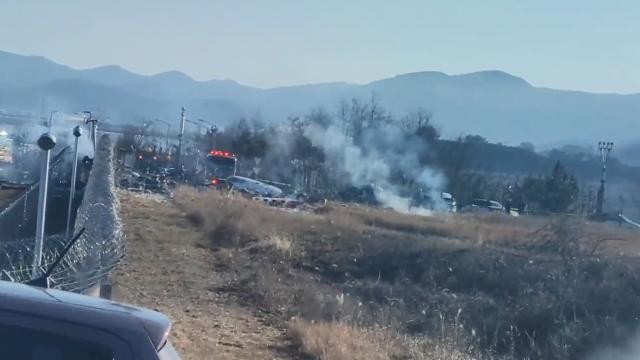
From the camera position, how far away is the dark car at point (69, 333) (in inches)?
121

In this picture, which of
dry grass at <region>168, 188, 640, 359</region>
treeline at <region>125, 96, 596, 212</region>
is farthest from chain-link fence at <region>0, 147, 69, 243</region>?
treeline at <region>125, 96, 596, 212</region>

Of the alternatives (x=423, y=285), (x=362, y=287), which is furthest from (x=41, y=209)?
(x=423, y=285)

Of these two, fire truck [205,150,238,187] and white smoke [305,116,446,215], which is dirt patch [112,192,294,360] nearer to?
fire truck [205,150,238,187]

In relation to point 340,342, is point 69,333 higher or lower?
higher

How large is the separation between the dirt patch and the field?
0.11 feet

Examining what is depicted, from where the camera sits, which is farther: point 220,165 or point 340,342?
point 220,165

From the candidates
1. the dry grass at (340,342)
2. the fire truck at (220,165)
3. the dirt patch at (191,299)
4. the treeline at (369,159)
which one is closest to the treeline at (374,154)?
the treeline at (369,159)

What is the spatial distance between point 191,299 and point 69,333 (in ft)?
34.3

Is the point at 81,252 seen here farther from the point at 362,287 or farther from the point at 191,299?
the point at 362,287

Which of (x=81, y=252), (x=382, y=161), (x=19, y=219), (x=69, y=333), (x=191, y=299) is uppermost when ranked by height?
(x=69, y=333)

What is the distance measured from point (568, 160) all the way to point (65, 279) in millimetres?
120042

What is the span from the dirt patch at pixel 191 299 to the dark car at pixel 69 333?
5960 mm

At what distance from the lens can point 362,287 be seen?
1892 centimetres

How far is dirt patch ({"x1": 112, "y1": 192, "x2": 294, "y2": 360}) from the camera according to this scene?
33.4ft
